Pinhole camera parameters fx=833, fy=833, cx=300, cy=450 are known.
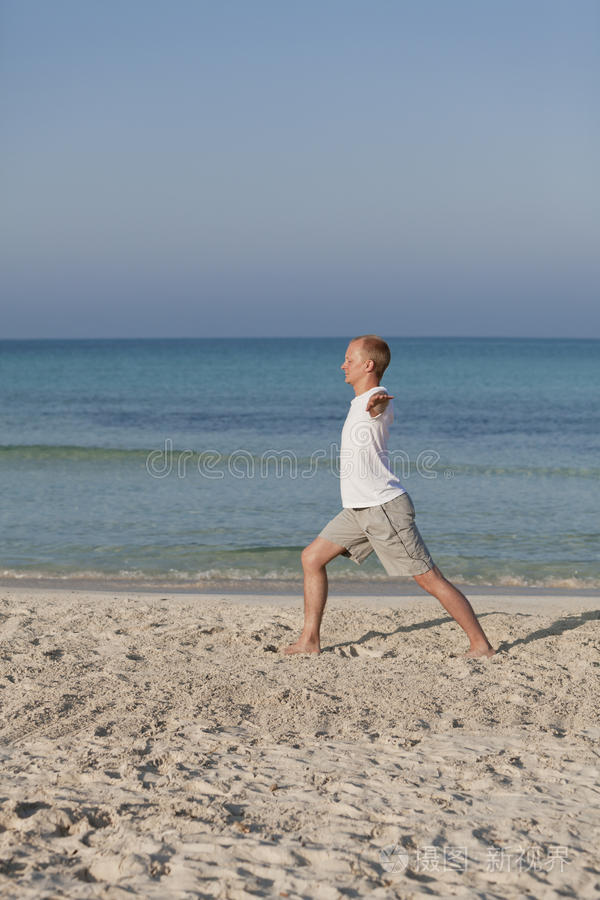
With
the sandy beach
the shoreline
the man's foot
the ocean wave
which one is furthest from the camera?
the ocean wave

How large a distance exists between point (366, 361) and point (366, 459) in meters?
0.51

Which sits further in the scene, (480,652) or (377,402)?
(480,652)

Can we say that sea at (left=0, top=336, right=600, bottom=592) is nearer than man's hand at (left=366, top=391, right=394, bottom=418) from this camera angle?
No

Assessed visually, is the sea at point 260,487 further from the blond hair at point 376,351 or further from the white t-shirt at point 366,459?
the blond hair at point 376,351

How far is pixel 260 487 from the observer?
38.5 feet

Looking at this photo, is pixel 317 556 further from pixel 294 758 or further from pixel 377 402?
pixel 294 758

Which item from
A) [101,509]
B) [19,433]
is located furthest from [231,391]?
[101,509]

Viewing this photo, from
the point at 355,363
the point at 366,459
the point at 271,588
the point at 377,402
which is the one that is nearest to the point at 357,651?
the point at 366,459

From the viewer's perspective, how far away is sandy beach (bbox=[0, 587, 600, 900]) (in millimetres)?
2426

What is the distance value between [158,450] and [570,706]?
13.3 m

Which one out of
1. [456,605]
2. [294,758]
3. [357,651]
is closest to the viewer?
[294,758]

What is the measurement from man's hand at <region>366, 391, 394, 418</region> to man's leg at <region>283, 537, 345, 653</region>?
0.78 meters

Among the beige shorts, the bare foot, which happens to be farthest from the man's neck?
the bare foot

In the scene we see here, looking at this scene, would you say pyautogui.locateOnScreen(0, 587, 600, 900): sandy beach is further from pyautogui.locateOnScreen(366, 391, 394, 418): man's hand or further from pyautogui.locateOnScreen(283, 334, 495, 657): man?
pyautogui.locateOnScreen(366, 391, 394, 418): man's hand
